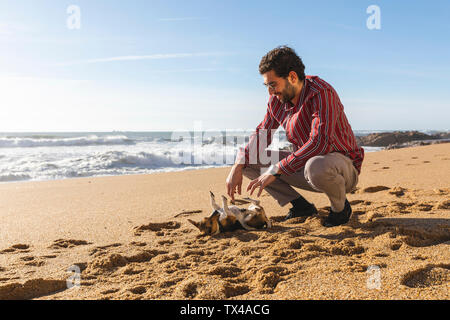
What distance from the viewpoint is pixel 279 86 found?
2531mm

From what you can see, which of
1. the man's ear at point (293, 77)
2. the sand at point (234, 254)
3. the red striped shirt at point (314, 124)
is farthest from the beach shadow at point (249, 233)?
the man's ear at point (293, 77)

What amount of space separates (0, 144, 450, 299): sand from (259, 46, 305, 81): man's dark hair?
1.14 meters

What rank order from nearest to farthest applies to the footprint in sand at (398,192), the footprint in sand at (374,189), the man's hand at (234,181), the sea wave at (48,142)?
1. the man's hand at (234,181)
2. the footprint in sand at (398,192)
3. the footprint in sand at (374,189)
4. the sea wave at (48,142)

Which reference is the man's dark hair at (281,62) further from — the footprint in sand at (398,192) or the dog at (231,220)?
the footprint in sand at (398,192)

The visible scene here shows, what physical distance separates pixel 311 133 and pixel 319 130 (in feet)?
0.22

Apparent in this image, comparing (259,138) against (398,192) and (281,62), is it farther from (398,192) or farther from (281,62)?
(398,192)

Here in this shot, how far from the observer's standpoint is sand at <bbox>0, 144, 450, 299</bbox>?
1.68 m

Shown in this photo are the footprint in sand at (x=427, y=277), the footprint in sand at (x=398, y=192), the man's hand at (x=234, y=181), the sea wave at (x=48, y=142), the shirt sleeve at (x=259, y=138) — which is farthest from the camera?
the sea wave at (x=48, y=142)

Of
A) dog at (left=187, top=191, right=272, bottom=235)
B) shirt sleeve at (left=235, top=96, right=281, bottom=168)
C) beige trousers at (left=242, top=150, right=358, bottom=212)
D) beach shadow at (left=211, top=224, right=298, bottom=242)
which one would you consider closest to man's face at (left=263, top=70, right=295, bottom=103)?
shirt sleeve at (left=235, top=96, right=281, bottom=168)

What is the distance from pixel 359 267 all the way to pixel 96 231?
2.16 metres

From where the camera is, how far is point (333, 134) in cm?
245

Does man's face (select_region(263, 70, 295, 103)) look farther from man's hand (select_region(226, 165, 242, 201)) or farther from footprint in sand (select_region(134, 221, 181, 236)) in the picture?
footprint in sand (select_region(134, 221, 181, 236))

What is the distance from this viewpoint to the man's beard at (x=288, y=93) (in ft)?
8.30
